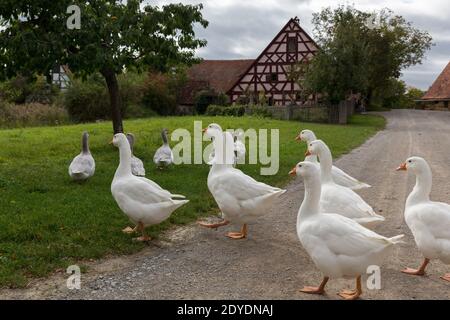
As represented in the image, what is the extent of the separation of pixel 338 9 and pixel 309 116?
1522 centimetres

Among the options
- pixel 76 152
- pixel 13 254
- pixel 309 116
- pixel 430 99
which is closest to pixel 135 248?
pixel 13 254

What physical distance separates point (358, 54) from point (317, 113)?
529 cm

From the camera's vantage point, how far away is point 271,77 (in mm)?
46406

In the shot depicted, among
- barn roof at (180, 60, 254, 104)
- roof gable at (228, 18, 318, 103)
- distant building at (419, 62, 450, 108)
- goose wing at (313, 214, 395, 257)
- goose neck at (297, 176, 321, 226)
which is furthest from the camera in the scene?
distant building at (419, 62, 450, 108)

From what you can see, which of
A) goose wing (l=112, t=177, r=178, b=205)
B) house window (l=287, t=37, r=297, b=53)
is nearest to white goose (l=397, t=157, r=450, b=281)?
goose wing (l=112, t=177, r=178, b=205)

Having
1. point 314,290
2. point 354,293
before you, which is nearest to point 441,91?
point 354,293

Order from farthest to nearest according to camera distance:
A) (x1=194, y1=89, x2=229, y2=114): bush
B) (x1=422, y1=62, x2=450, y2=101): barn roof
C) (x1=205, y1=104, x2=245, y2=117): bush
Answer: (x1=422, y1=62, x2=450, y2=101): barn roof < (x1=194, y1=89, x2=229, y2=114): bush < (x1=205, y1=104, x2=245, y2=117): bush

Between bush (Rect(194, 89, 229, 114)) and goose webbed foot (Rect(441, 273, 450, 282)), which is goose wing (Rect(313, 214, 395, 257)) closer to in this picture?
goose webbed foot (Rect(441, 273, 450, 282))

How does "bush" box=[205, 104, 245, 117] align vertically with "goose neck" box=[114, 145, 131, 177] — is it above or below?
above

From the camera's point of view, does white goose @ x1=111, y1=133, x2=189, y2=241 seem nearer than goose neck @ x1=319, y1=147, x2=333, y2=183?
Yes

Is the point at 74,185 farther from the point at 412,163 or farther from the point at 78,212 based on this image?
the point at 412,163

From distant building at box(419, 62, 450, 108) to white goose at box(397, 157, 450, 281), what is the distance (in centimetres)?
5897

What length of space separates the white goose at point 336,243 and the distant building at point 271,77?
128ft

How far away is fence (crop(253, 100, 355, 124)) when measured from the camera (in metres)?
35.5
